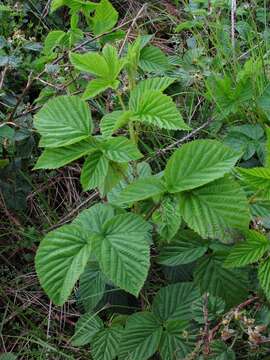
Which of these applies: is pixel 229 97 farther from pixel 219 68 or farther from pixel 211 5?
pixel 211 5

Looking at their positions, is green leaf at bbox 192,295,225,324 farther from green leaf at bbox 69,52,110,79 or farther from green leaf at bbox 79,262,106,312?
green leaf at bbox 69,52,110,79


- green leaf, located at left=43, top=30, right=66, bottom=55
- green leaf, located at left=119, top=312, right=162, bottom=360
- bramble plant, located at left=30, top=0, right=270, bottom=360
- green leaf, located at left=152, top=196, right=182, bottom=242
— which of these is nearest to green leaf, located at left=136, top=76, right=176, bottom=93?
bramble plant, located at left=30, top=0, right=270, bottom=360

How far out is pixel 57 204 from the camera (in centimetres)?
192

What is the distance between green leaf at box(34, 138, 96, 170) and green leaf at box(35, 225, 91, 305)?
13cm

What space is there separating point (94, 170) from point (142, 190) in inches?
4.3

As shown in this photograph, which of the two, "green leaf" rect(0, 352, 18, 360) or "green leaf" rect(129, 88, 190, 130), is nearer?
"green leaf" rect(129, 88, 190, 130)

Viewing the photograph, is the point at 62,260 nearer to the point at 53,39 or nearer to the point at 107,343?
the point at 107,343

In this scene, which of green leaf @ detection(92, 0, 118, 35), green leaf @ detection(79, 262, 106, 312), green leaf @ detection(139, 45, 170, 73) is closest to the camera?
green leaf @ detection(79, 262, 106, 312)

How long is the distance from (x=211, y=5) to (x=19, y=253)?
1.12 m

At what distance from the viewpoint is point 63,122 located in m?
1.21

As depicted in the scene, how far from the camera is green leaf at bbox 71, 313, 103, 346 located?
1316 mm

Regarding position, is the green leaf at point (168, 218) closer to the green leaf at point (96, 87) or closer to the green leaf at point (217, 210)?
the green leaf at point (217, 210)

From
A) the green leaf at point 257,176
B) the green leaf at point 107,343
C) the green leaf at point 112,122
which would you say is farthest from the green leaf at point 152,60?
the green leaf at point 107,343

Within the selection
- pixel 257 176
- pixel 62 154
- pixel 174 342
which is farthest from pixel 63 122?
pixel 174 342
